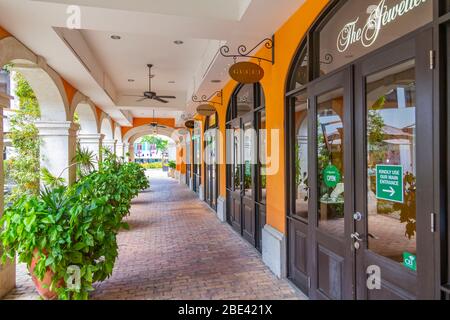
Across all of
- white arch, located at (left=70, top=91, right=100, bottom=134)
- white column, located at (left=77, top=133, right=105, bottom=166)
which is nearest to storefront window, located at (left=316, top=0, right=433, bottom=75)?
white arch, located at (left=70, top=91, right=100, bottom=134)

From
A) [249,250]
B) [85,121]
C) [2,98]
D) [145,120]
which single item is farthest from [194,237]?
[145,120]

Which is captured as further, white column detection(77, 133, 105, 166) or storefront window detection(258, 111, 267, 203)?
white column detection(77, 133, 105, 166)

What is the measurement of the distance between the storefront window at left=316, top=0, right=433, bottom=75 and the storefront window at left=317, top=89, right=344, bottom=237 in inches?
13.5

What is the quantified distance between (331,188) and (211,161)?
628 centimetres

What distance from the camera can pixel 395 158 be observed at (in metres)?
2.09

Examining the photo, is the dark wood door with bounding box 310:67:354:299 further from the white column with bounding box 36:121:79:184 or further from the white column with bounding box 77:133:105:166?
the white column with bounding box 77:133:105:166

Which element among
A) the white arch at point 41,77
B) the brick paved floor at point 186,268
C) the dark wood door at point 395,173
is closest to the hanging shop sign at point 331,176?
the dark wood door at point 395,173

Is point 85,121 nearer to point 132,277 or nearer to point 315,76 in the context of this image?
point 132,277

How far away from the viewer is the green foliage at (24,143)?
239 inches

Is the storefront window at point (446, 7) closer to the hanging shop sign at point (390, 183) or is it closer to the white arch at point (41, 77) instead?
the hanging shop sign at point (390, 183)

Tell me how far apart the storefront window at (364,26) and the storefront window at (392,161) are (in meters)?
0.26

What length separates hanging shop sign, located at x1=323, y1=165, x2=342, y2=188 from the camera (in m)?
2.79

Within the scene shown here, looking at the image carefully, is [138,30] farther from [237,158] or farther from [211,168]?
[211,168]

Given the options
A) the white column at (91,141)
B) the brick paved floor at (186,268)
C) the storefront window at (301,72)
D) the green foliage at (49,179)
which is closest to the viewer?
the storefront window at (301,72)
